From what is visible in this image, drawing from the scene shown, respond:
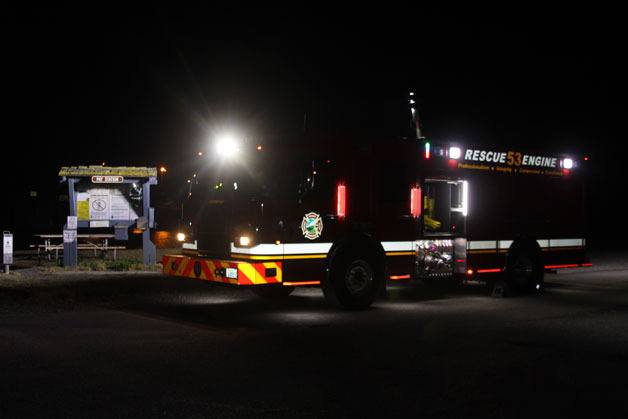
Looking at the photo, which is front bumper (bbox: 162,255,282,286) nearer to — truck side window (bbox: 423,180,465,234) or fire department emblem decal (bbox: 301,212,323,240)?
fire department emblem decal (bbox: 301,212,323,240)

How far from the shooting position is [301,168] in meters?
11.6

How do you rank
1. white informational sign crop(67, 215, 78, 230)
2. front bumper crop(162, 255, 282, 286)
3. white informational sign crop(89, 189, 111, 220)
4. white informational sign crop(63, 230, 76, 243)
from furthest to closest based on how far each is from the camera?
white informational sign crop(89, 189, 111, 220) < white informational sign crop(67, 215, 78, 230) < white informational sign crop(63, 230, 76, 243) < front bumper crop(162, 255, 282, 286)

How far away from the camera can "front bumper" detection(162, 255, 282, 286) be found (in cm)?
1112

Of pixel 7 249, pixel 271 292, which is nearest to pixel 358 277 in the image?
pixel 271 292

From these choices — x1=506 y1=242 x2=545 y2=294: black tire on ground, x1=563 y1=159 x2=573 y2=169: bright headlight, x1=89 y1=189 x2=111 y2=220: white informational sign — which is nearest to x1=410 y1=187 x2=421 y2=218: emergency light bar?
x1=506 y1=242 x2=545 y2=294: black tire on ground

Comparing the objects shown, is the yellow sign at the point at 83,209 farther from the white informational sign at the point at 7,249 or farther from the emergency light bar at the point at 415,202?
the emergency light bar at the point at 415,202

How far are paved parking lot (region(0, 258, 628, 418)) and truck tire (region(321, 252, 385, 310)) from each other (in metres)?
0.28

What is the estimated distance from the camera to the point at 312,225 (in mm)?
11742

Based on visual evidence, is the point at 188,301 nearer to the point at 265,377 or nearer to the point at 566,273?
the point at 265,377

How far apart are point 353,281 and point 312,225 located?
48.0 inches

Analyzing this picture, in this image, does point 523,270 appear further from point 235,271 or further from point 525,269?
point 235,271

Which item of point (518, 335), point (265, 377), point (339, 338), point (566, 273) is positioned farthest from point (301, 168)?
point (566, 273)

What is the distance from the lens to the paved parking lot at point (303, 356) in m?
6.27

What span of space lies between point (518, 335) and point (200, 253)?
5.19 m
